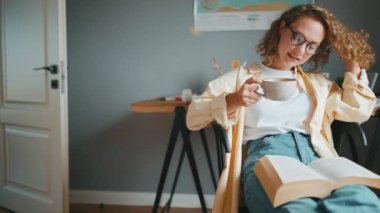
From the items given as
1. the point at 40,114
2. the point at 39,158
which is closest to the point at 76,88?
the point at 40,114

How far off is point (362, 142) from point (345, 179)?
1.35 feet

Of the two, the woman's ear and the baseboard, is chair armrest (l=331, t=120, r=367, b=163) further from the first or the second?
the baseboard

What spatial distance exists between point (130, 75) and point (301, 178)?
4.73 feet

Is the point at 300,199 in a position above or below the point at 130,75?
below

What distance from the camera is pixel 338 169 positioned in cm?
78

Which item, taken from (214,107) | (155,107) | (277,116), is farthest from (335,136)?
(155,107)

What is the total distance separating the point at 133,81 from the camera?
6.27 feet

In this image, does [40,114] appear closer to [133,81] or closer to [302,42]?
[133,81]

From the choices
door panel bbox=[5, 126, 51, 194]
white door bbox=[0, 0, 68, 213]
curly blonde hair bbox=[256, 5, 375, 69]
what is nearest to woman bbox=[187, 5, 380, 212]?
curly blonde hair bbox=[256, 5, 375, 69]

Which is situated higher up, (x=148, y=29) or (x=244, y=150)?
(x=148, y=29)

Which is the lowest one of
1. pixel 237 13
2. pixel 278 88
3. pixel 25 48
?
pixel 278 88

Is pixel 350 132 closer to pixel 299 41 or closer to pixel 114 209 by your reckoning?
pixel 299 41

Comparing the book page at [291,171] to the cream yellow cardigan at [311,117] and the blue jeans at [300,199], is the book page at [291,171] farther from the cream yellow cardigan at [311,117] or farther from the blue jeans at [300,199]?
the cream yellow cardigan at [311,117]

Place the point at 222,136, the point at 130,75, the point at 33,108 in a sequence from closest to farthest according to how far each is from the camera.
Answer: the point at 222,136
the point at 33,108
the point at 130,75
